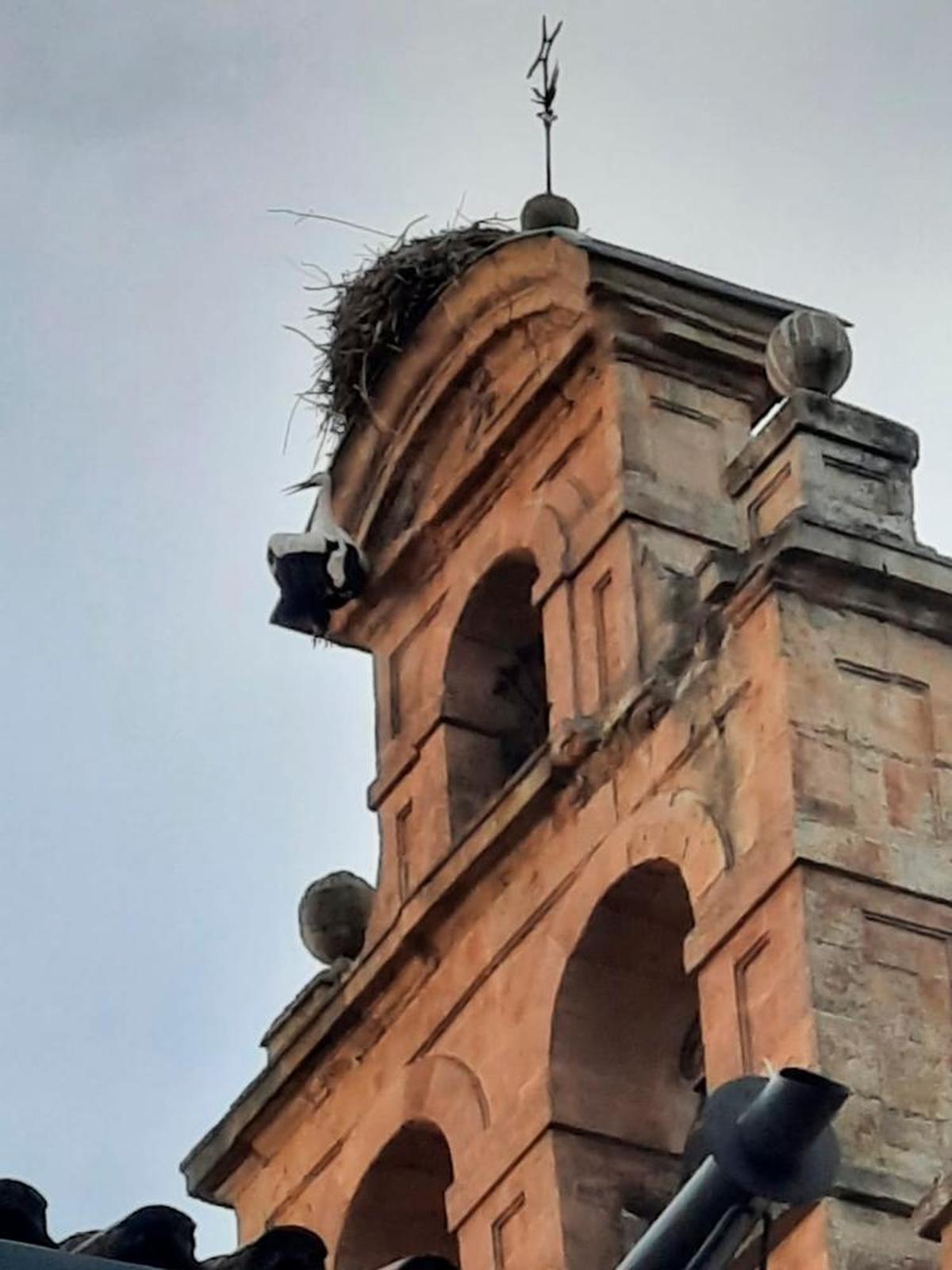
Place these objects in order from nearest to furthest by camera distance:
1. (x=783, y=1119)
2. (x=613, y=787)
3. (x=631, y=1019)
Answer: (x=783, y=1119)
(x=613, y=787)
(x=631, y=1019)

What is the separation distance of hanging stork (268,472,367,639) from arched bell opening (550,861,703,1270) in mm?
2755

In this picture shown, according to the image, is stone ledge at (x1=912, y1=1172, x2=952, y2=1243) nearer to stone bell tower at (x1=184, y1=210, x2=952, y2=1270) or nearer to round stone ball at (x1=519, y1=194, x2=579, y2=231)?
stone bell tower at (x1=184, y1=210, x2=952, y2=1270)

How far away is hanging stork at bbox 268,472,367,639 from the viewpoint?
18.0 metres

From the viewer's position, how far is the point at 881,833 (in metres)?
14.7

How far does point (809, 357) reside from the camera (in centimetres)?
1582

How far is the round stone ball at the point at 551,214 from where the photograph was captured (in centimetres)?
1773

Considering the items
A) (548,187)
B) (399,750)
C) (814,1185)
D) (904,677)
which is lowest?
(814,1185)

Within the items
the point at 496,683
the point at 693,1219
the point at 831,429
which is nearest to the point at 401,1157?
the point at 496,683

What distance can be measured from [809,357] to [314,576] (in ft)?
9.58

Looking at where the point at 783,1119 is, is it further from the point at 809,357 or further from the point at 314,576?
the point at 314,576

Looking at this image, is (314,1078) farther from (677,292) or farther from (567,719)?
(677,292)

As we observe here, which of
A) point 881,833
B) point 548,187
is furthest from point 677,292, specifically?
point 881,833

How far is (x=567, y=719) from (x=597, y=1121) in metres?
1.38

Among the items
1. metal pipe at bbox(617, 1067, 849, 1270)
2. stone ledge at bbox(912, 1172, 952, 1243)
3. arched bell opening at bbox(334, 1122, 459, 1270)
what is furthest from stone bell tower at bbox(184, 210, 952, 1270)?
metal pipe at bbox(617, 1067, 849, 1270)
